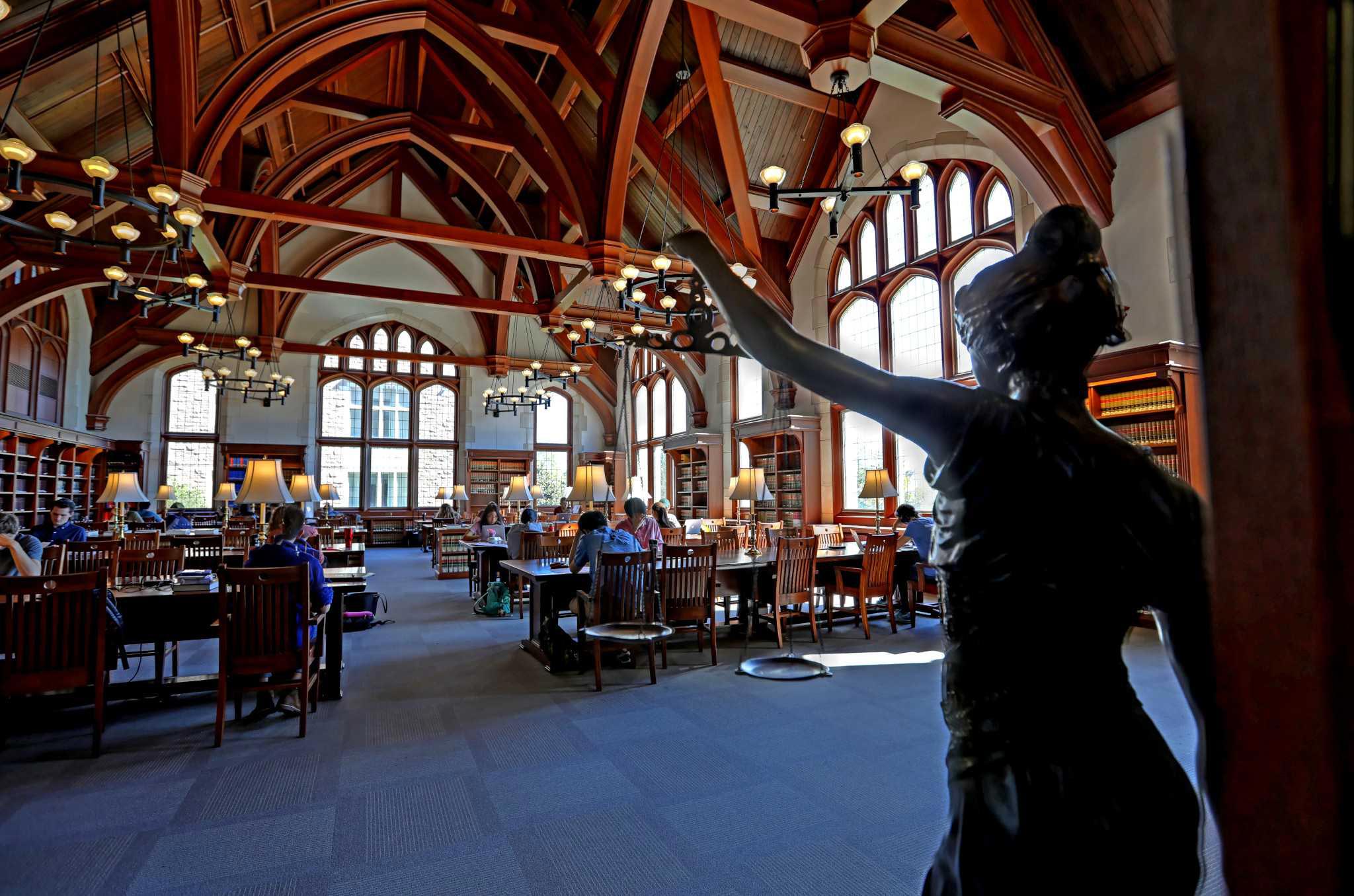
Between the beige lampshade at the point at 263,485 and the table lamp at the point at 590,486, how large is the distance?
74.5 inches

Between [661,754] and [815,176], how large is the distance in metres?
9.66

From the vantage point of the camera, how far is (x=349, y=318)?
1652cm

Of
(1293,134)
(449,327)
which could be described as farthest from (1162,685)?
(449,327)

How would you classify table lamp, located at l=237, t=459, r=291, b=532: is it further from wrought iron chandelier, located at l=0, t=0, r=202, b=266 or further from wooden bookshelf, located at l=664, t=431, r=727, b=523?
wooden bookshelf, located at l=664, t=431, r=727, b=523

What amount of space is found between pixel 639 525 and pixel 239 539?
179 inches

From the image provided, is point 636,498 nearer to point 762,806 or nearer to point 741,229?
point 762,806

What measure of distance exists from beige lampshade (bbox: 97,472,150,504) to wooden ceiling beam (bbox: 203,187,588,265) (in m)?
3.57

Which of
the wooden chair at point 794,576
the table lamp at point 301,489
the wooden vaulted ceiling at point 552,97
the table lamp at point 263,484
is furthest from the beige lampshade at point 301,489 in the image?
the wooden vaulted ceiling at point 552,97

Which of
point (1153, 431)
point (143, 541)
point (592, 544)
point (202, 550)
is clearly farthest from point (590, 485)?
point (143, 541)

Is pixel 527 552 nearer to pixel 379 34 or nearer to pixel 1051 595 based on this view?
pixel 1051 595

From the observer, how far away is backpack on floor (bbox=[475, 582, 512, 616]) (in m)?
7.01

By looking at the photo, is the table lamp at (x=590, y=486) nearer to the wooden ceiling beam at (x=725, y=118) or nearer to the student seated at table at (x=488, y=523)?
the student seated at table at (x=488, y=523)

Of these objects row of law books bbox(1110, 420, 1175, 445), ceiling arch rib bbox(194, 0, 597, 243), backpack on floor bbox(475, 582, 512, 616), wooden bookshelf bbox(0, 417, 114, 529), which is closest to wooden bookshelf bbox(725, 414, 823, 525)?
ceiling arch rib bbox(194, 0, 597, 243)

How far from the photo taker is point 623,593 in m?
4.45
